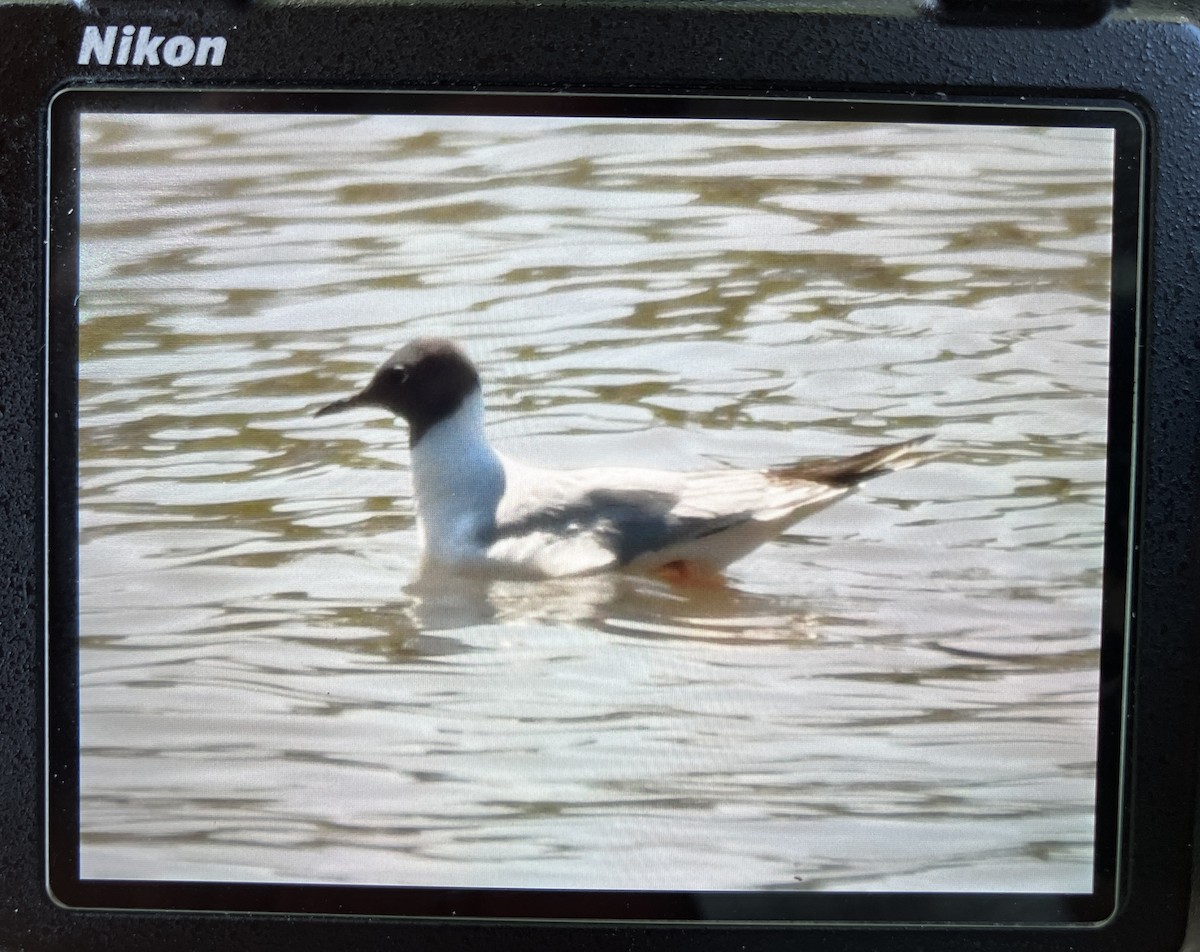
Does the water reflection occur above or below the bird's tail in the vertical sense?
below

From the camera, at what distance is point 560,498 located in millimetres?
403

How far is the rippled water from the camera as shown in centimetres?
40

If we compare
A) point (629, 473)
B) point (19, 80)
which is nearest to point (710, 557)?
point (629, 473)

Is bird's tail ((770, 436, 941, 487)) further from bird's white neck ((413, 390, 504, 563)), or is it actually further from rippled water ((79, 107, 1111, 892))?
bird's white neck ((413, 390, 504, 563))

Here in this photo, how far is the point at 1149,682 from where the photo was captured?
16.2 inches

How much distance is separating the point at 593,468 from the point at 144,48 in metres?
0.29

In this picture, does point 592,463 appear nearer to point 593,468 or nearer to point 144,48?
point 593,468

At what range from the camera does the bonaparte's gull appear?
0.40m

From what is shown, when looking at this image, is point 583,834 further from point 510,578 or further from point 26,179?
point 26,179

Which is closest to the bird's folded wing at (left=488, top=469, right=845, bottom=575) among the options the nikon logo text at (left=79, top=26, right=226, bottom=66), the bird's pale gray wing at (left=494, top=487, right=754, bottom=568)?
the bird's pale gray wing at (left=494, top=487, right=754, bottom=568)

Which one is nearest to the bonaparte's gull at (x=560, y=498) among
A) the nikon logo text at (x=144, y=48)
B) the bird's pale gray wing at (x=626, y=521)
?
the bird's pale gray wing at (x=626, y=521)

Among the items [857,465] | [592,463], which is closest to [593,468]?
[592,463]

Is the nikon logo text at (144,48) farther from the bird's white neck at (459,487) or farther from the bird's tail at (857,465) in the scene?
the bird's tail at (857,465)

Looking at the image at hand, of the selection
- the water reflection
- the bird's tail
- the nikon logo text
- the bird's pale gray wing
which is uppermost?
the nikon logo text
